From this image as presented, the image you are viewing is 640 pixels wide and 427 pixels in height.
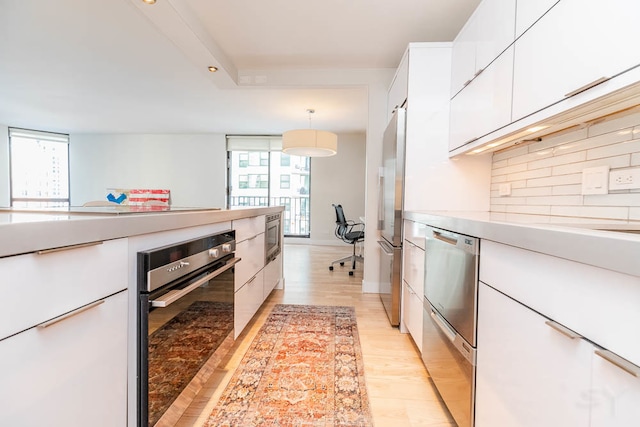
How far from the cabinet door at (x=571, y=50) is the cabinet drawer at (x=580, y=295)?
652 millimetres

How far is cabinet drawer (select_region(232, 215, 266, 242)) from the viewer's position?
173cm

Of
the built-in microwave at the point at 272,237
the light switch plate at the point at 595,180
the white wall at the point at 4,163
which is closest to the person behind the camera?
the light switch plate at the point at 595,180

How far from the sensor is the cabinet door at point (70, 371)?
56 centimetres

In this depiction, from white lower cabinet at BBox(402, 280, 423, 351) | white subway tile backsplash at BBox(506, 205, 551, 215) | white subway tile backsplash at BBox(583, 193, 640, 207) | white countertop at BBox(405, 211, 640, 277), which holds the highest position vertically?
white subway tile backsplash at BBox(583, 193, 640, 207)

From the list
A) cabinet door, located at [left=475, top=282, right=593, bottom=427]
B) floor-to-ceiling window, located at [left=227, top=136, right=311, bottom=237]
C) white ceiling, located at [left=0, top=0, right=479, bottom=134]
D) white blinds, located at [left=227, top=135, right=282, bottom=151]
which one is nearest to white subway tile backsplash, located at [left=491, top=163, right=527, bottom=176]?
cabinet door, located at [left=475, top=282, right=593, bottom=427]

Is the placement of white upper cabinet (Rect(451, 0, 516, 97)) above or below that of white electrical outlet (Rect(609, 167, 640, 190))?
above

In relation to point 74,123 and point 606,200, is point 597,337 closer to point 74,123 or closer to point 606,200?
point 606,200

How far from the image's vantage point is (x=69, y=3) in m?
2.22

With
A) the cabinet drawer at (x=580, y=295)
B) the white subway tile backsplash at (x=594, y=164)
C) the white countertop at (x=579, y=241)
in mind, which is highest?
the white subway tile backsplash at (x=594, y=164)

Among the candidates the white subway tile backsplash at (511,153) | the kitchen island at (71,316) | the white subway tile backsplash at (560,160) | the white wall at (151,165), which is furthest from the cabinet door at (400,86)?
the white wall at (151,165)

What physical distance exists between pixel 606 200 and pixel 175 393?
1.86 m

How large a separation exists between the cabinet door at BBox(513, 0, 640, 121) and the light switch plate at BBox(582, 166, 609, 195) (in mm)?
374

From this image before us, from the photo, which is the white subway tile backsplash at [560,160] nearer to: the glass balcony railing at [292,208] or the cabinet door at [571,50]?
the cabinet door at [571,50]

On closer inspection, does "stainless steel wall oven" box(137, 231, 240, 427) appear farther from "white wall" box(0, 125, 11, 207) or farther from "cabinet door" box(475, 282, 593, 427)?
"white wall" box(0, 125, 11, 207)
